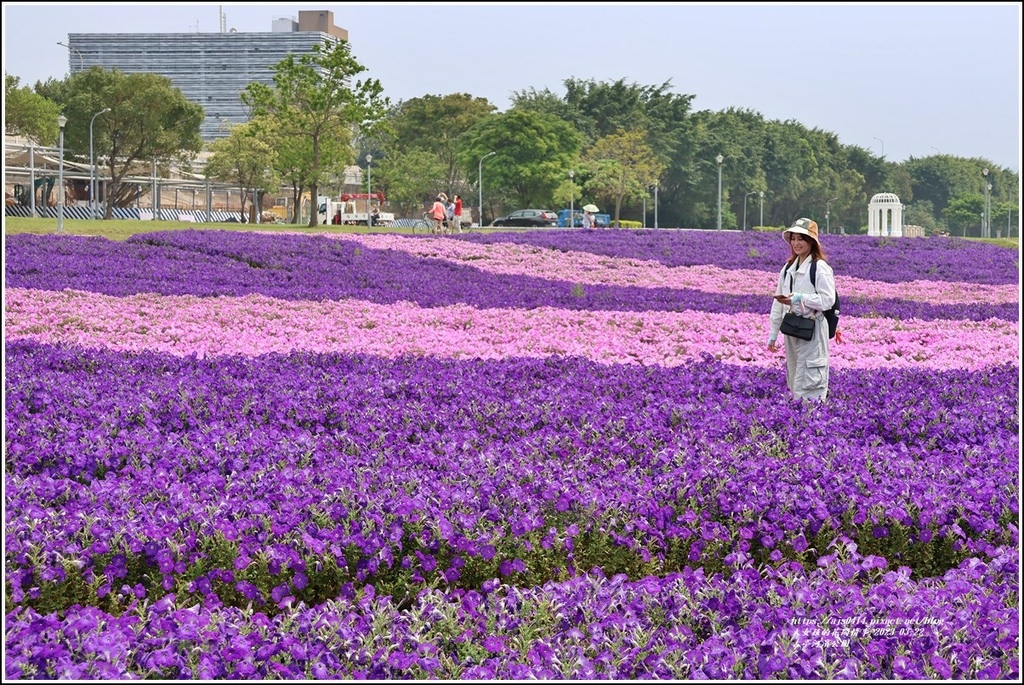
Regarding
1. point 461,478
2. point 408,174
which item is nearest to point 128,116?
point 408,174

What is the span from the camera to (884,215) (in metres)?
55.2

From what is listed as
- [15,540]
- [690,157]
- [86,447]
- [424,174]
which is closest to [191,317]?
[86,447]

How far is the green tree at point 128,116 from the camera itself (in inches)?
1941

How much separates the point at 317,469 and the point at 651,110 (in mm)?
76753

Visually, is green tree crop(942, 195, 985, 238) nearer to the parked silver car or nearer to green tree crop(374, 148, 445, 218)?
green tree crop(374, 148, 445, 218)

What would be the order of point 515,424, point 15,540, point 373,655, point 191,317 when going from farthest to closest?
point 191,317
point 515,424
point 15,540
point 373,655

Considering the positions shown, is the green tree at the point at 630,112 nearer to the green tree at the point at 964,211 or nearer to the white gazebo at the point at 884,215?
the white gazebo at the point at 884,215

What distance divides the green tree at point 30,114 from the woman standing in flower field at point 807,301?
51.5m

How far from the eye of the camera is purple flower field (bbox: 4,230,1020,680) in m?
3.53

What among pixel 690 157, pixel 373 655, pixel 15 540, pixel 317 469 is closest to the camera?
pixel 373 655

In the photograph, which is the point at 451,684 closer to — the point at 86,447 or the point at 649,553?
the point at 649,553

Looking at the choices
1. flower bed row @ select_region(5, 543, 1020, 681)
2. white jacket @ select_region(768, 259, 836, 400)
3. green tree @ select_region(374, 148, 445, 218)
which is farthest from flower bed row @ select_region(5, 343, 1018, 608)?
green tree @ select_region(374, 148, 445, 218)

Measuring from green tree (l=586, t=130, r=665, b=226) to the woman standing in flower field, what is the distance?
6316cm

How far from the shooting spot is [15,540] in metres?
4.42
